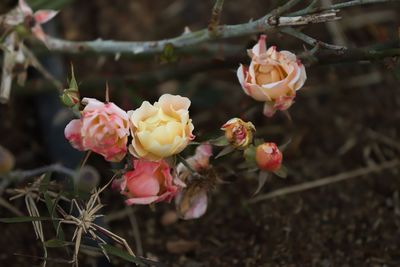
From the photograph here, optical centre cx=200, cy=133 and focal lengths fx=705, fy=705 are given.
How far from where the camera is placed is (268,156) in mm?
1015

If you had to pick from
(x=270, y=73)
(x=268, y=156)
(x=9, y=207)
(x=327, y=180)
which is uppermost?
(x=270, y=73)

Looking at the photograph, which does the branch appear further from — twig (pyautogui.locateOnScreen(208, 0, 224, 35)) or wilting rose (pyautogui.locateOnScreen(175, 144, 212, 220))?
wilting rose (pyautogui.locateOnScreen(175, 144, 212, 220))

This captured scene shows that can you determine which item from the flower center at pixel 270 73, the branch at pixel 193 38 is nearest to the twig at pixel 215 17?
the branch at pixel 193 38

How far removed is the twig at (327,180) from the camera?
1342 mm

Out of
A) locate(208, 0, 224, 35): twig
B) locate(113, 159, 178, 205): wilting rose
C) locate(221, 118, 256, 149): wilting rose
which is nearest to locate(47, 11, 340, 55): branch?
locate(208, 0, 224, 35): twig

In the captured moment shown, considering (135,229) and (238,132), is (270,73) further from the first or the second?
(135,229)

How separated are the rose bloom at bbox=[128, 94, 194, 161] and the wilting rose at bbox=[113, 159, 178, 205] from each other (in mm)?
23

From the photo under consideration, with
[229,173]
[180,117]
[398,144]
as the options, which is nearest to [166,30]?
[398,144]

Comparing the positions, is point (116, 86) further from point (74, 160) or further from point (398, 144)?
point (398, 144)

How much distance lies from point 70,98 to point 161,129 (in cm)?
14

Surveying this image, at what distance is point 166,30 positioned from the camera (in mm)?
1826

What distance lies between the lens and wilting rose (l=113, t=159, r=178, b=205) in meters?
0.95

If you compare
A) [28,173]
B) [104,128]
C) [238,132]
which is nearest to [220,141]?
[238,132]

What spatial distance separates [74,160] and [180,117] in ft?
1.87
